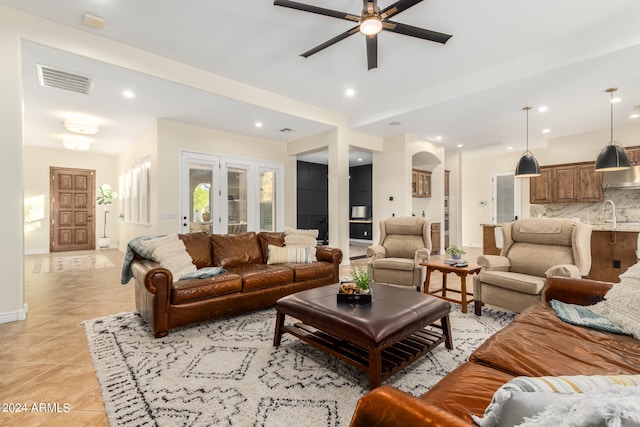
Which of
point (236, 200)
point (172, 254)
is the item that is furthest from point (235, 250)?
point (236, 200)

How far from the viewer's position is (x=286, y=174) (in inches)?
296

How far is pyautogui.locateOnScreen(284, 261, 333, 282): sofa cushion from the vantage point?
3.72 m

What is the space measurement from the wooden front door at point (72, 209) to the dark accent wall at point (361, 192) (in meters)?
8.49

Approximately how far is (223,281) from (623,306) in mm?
3092

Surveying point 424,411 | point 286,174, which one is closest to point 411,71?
point 286,174

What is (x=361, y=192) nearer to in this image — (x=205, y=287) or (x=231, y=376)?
(x=205, y=287)

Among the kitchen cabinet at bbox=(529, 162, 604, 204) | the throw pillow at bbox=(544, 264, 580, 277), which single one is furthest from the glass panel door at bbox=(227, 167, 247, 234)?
the kitchen cabinet at bbox=(529, 162, 604, 204)

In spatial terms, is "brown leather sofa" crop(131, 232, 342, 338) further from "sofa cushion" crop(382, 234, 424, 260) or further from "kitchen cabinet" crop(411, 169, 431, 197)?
"kitchen cabinet" crop(411, 169, 431, 197)

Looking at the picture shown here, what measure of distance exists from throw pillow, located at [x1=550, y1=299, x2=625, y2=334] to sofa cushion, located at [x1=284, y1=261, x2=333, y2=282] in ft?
7.98

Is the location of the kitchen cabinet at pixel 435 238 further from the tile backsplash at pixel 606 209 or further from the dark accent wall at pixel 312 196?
the dark accent wall at pixel 312 196

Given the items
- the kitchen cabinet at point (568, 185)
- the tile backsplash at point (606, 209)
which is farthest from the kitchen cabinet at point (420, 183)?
the tile backsplash at point (606, 209)

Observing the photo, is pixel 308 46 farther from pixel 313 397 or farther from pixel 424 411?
pixel 424 411

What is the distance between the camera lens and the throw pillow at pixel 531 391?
2.32ft

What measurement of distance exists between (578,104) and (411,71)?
2.89m
